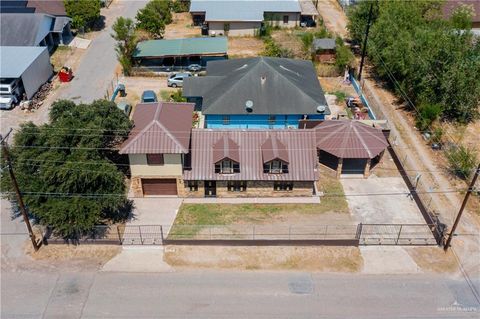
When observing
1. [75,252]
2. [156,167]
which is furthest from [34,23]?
[75,252]

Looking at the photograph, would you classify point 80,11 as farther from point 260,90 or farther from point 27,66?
point 260,90

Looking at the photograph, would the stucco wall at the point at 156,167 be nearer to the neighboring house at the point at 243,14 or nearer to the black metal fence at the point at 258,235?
the black metal fence at the point at 258,235

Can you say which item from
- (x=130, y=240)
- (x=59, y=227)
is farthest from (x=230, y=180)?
(x=59, y=227)

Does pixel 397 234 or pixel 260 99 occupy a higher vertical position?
pixel 260 99

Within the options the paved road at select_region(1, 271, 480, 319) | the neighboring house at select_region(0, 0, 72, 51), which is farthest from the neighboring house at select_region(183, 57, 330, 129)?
the neighboring house at select_region(0, 0, 72, 51)

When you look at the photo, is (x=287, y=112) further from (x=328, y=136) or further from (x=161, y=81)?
(x=161, y=81)
